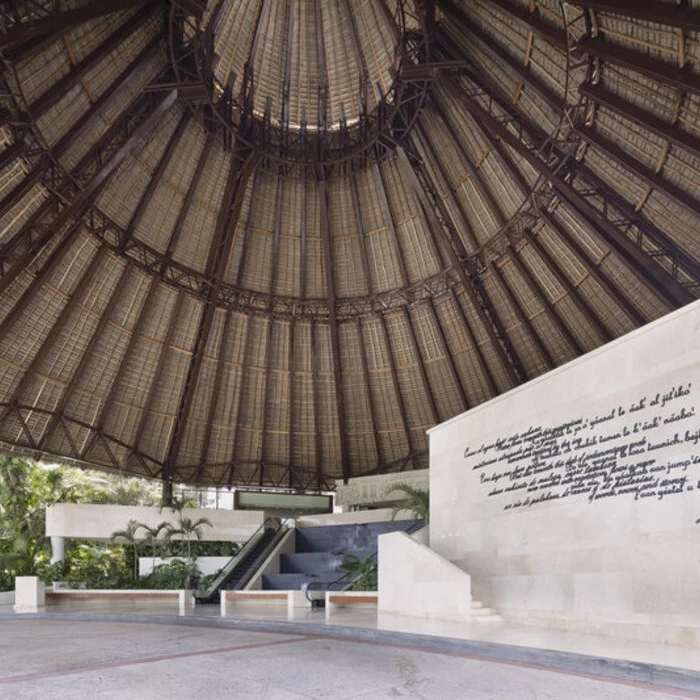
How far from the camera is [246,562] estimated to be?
78.8 ft

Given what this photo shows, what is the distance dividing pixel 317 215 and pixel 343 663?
65.2 feet

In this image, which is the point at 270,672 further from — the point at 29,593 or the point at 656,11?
the point at 29,593

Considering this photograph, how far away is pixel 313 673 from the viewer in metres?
8.28

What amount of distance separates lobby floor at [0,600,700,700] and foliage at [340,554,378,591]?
16.6 feet

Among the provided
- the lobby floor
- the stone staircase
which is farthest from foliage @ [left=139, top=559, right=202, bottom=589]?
the stone staircase

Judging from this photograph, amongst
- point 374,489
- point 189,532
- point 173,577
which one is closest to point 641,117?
point 374,489

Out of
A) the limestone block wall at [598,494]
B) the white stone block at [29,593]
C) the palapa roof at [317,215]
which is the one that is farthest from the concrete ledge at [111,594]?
the limestone block wall at [598,494]

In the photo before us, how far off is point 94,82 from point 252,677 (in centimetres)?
1727

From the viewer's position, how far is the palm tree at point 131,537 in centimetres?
2432

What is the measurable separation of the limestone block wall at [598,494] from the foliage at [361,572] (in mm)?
3815

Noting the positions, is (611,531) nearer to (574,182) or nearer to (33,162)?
(574,182)

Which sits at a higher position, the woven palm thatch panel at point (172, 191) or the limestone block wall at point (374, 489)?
the woven palm thatch panel at point (172, 191)

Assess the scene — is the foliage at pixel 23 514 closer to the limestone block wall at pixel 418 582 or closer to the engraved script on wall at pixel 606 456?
the limestone block wall at pixel 418 582

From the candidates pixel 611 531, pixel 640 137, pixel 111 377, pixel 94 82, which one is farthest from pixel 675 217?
pixel 111 377
